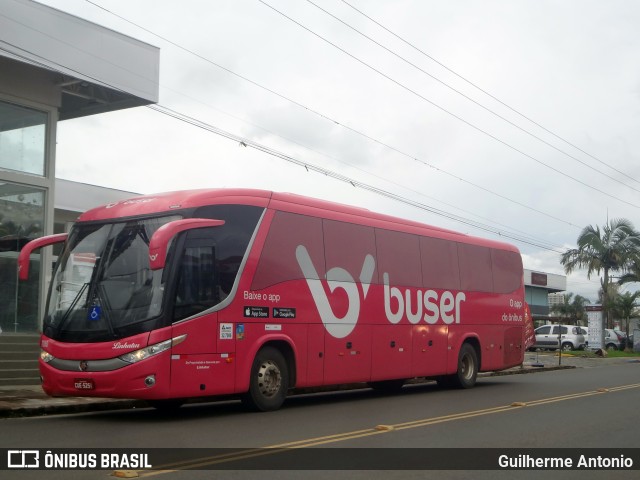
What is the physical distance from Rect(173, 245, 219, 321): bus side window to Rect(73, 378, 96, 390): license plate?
150cm

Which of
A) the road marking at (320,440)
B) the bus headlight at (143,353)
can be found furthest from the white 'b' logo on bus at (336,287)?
the bus headlight at (143,353)

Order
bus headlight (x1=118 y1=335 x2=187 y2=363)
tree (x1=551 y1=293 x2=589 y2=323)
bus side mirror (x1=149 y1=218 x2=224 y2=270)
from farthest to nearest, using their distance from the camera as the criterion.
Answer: tree (x1=551 y1=293 x2=589 y2=323) → bus headlight (x1=118 y1=335 x2=187 y2=363) → bus side mirror (x1=149 y1=218 x2=224 y2=270)

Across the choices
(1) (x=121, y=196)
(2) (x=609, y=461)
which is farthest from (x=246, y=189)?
(1) (x=121, y=196)

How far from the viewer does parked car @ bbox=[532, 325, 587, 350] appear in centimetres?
4847

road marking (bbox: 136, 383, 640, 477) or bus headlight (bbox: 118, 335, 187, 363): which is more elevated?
bus headlight (bbox: 118, 335, 187, 363)

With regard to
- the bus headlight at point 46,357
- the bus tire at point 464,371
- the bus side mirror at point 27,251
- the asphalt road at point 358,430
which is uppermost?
the bus side mirror at point 27,251

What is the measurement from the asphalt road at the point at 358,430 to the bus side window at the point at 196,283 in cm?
171

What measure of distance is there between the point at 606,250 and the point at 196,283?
36613mm

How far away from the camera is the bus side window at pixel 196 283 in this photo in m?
11.9

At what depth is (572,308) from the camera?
65.1 m

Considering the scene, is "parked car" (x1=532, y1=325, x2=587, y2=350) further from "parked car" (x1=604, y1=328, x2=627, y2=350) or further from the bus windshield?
the bus windshield

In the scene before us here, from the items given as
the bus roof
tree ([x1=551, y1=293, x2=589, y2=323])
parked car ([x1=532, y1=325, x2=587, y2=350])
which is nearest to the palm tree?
parked car ([x1=532, y1=325, x2=587, y2=350])

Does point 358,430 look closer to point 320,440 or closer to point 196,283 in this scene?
point 320,440

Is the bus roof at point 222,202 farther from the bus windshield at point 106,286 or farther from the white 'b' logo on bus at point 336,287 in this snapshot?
the white 'b' logo on bus at point 336,287
